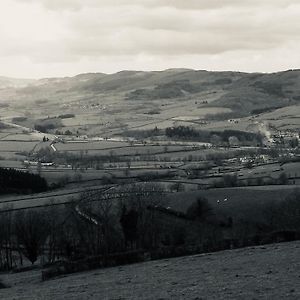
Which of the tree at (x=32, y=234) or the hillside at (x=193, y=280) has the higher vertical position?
the hillside at (x=193, y=280)

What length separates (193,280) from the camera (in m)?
33.2

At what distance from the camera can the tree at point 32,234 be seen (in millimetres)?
70938

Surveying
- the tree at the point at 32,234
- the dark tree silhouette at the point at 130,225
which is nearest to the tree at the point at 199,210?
the dark tree silhouette at the point at 130,225

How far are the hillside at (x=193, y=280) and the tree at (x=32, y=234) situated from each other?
952 inches

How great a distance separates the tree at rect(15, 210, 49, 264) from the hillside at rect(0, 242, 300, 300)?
24193 millimetres

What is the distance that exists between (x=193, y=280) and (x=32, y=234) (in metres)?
42.8

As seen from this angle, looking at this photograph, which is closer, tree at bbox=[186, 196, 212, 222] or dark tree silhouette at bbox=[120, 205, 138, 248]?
dark tree silhouette at bbox=[120, 205, 138, 248]

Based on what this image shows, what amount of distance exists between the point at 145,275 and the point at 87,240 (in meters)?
36.4

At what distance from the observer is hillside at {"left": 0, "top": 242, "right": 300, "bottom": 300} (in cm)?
2825

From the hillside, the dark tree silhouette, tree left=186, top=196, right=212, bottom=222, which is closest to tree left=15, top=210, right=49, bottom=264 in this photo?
the dark tree silhouette

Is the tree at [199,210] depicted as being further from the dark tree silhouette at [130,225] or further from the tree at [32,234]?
the tree at [32,234]

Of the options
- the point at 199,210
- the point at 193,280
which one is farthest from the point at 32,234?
the point at 193,280

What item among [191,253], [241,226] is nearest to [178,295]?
[191,253]

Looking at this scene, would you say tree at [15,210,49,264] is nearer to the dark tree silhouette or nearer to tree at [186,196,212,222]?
the dark tree silhouette
